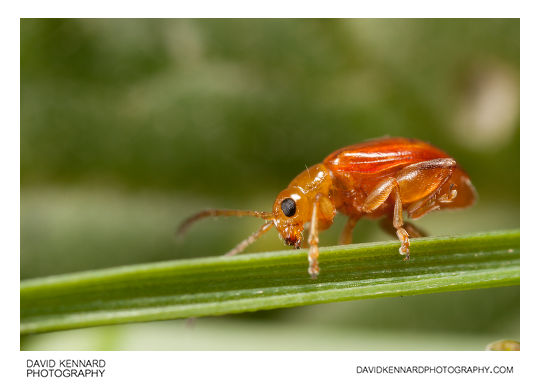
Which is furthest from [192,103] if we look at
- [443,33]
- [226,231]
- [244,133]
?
[443,33]

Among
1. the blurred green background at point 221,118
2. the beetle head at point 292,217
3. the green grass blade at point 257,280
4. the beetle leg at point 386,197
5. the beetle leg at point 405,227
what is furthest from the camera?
the blurred green background at point 221,118

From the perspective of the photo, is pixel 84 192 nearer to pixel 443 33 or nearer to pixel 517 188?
pixel 443 33

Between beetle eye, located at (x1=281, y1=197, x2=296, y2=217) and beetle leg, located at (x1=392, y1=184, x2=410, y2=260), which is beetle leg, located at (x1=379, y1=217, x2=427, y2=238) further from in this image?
beetle eye, located at (x1=281, y1=197, x2=296, y2=217)

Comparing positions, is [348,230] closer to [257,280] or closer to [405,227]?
[405,227]

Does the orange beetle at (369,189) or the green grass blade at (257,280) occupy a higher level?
the orange beetle at (369,189)
